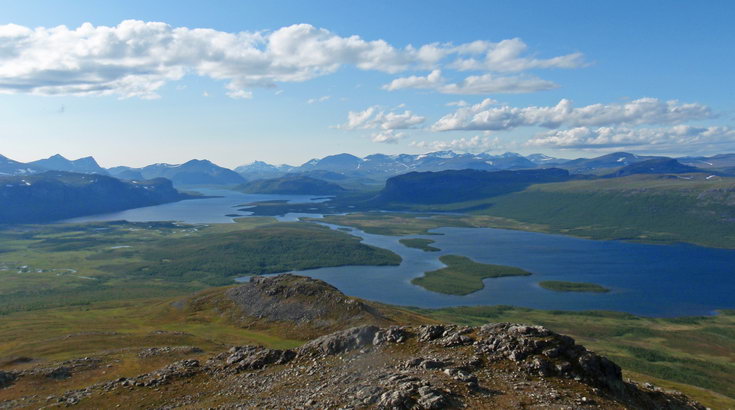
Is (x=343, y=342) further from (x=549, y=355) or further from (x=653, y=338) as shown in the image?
(x=653, y=338)

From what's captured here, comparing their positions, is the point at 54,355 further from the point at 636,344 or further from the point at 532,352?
the point at 636,344

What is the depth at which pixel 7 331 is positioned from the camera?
3984 inches

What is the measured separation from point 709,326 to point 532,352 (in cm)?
14356

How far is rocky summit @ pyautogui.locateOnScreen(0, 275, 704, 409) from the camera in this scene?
1309 inches

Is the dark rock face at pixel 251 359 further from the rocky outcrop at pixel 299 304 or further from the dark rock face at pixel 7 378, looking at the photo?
the rocky outcrop at pixel 299 304

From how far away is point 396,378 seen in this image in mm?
35938

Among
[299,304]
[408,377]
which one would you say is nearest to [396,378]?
[408,377]

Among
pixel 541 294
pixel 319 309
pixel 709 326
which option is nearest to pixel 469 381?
pixel 319 309

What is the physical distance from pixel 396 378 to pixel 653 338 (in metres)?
126

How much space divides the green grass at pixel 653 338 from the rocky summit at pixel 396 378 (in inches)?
2113

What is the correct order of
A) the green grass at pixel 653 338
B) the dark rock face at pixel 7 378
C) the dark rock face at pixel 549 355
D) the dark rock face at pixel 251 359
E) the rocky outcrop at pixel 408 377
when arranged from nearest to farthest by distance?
the rocky outcrop at pixel 408 377, the dark rock face at pixel 549 355, the dark rock face at pixel 251 359, the dark rock face at pixel 7 378, the green grass at pixel 653 338

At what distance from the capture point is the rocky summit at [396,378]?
33250 mm

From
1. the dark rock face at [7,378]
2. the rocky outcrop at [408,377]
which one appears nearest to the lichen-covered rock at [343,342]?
the rocky outcrop at [408,377]

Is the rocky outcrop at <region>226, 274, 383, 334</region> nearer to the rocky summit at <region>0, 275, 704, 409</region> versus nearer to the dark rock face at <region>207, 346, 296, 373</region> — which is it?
the dark rock face at <region>207, 346, 296, 373</region>
